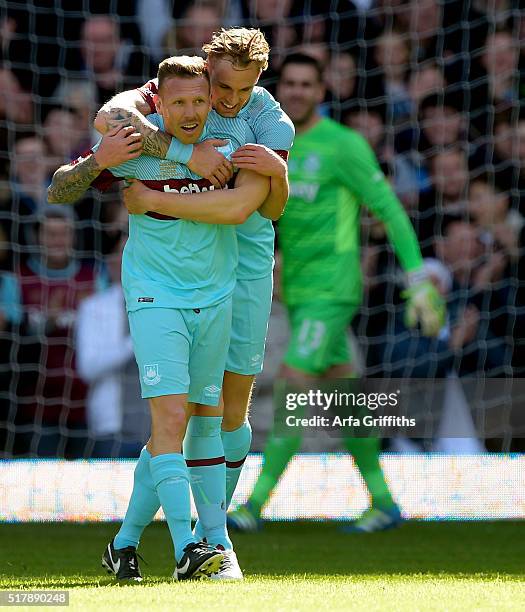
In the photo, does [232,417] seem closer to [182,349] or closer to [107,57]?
[182,349]

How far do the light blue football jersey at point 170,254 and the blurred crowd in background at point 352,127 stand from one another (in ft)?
13.5

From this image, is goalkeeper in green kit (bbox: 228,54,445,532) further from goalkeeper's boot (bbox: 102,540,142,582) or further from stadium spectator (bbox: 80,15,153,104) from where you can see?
goalkeeper's boot (bbox: 102,540,142,582)

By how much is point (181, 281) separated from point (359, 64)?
16.3 ft

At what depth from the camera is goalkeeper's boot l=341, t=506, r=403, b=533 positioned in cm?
689

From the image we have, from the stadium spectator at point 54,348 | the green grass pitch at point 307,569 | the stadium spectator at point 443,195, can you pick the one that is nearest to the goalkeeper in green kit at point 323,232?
the green grass pitch at point 307,569

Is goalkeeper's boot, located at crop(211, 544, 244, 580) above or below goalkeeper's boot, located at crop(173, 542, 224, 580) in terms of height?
below

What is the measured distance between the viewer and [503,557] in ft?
18.8

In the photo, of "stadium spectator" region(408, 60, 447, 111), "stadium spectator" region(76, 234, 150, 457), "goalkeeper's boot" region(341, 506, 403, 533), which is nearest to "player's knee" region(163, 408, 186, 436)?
"goalkeeper's boot" region(341, 506, 403, 533)

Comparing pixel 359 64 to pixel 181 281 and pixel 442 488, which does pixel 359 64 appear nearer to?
pixel 442 488

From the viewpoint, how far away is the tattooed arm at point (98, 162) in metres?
4.47

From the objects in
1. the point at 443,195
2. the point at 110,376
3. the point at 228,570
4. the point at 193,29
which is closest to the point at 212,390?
the point at 228,570

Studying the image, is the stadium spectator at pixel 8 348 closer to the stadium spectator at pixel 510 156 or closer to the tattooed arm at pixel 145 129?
the stadium spectator at pixel 510 156

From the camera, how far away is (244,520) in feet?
22.2

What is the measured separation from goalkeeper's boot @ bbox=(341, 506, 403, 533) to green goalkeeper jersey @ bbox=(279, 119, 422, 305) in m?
1.11
